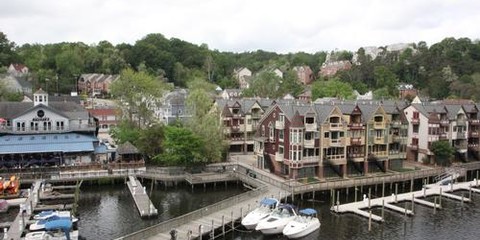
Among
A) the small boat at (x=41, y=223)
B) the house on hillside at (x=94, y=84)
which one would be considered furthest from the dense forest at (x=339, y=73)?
the small boat at (x=41, y=223)

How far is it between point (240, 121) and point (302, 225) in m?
40.6

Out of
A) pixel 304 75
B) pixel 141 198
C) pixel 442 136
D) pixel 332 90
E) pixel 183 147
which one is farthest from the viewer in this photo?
pixel 304 75

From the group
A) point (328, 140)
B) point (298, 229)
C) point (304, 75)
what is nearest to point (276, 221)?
point (298, 229)

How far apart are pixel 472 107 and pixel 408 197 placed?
30957 millimetres

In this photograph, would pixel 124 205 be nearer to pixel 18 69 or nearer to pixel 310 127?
pixel 310 127

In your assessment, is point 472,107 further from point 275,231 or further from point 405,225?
point 275,231

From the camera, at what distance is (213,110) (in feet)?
259

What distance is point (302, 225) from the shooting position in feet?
150

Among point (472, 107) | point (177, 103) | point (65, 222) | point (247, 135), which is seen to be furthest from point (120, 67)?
point (65, 222)

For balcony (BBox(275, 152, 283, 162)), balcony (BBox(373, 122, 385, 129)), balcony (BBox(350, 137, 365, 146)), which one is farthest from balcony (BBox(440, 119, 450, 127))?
balcony (BBox(275, 152, 283, 162))

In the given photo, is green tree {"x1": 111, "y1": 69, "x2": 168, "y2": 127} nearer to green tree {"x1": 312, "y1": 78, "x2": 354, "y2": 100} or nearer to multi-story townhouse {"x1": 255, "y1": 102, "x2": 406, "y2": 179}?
multi-story townhouse {"x1": 255, "y1": 102, "x2": 406, "y2": 179}

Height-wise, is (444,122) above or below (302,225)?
above

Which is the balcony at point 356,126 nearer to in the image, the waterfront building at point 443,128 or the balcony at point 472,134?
the waterfront building at point 443,128

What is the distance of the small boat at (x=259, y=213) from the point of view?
46.2 meters
